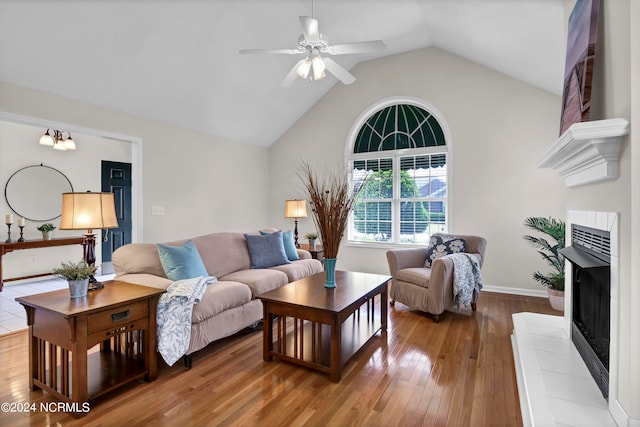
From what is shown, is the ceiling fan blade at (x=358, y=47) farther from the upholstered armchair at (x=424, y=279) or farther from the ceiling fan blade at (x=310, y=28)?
the upholstered armchair at (x=424, y=279)

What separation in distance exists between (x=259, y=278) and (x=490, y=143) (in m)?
3.47

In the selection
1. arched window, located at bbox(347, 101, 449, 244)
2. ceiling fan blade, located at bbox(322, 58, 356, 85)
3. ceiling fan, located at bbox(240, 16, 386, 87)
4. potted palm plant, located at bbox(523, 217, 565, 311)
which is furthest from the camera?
arched window, located at bbox(347, 101, 449, 244)

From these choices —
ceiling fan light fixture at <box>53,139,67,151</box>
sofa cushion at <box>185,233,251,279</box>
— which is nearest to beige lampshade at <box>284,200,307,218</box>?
sofa cushion at <box>185,233,251,279</box>

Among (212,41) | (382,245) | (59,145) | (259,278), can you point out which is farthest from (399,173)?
(59,145)

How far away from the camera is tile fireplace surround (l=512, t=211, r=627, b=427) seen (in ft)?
4.86

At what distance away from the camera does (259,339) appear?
292 centimetres

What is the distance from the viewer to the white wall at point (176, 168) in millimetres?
3363

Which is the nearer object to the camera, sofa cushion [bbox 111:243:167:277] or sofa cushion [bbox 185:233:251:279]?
sofa cushion [bbox 111:243:167:277]

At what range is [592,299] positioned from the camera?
1.99 meters

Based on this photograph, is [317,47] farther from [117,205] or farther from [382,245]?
[117,205]

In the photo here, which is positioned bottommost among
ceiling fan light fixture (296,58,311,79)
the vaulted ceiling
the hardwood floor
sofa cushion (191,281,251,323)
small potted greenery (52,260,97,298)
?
the hardwood floor

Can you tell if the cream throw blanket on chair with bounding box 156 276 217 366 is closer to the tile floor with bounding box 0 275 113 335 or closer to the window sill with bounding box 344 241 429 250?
the tile floor with bounding box 0 275 113 335

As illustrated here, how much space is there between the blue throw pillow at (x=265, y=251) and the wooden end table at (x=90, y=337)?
1.41 meters

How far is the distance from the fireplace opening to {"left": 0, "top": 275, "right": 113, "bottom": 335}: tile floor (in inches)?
180
